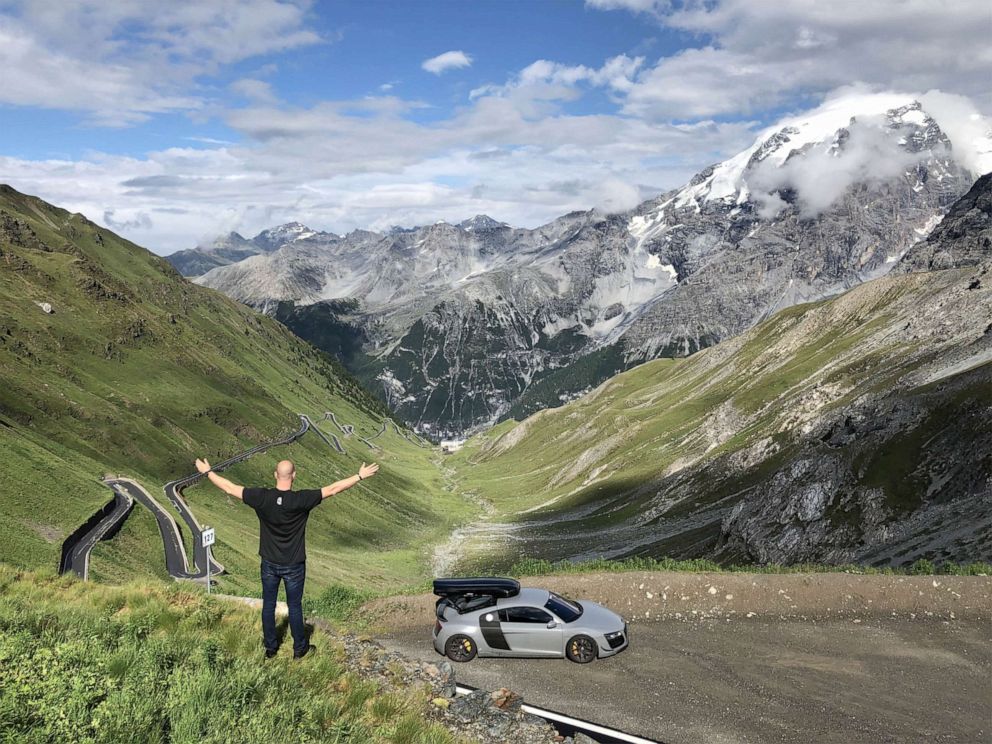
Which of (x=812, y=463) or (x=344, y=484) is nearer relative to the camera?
(x=344, y=484)

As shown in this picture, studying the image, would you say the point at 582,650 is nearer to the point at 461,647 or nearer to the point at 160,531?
the point at 461,647

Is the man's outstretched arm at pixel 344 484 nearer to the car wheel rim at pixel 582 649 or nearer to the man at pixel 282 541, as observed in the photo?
the man at pixel 282 541

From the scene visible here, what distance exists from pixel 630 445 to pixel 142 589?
151 m

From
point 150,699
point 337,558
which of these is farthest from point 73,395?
point 150,699

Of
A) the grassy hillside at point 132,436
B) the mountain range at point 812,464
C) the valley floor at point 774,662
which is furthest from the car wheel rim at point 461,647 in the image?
the grassy hillside at point 132,436

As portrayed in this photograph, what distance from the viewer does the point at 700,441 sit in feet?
442

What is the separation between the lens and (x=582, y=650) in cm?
2162

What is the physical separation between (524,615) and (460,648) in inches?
98.2

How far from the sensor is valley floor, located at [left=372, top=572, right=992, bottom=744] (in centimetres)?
1742

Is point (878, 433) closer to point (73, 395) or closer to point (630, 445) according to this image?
point (630, 445)

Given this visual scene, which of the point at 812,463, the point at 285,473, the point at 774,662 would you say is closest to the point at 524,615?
the point at 774,662

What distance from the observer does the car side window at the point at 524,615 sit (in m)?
22.1

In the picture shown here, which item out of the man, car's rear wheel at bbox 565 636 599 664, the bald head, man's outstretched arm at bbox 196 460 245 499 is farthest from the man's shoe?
car's rear wheel at bbox 565 636 599 664

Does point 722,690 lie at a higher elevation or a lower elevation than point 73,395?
lower
